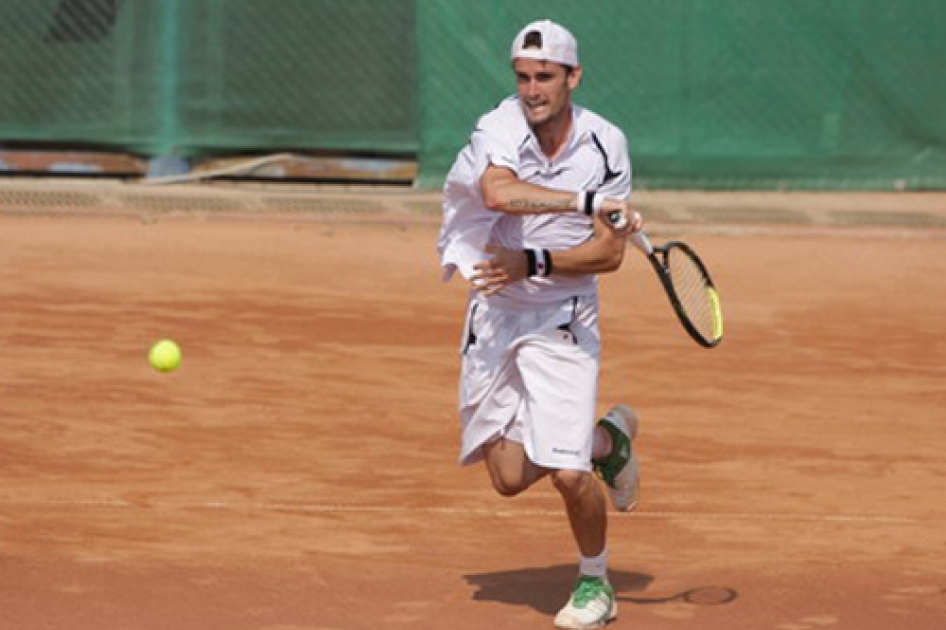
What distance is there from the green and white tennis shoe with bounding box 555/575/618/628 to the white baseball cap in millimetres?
1612

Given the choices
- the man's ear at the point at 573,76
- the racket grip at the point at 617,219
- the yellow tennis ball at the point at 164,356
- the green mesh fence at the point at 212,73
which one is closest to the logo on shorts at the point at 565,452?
the racket grip at the point at 617,219

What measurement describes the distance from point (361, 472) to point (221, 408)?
1507 mm

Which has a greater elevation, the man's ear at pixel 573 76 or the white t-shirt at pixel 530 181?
the man's ear at pixel 573 76

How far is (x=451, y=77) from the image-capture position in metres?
18.6

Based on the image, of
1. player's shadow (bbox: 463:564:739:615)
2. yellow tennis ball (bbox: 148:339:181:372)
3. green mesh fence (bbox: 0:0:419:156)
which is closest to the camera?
player's shadow (bbox: 463:564:739:615)

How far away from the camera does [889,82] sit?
742 inches

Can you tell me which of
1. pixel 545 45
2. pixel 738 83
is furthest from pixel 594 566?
pixel 738 83

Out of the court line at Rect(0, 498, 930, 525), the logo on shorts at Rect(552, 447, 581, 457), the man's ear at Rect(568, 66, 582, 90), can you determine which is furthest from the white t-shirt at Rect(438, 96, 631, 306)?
the court line at Rect(0, 498, 930, 525)

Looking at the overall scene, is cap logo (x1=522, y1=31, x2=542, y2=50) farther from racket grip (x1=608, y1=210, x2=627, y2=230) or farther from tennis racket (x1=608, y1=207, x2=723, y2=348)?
tennis racket (x1=608, y1=207, x2=723, y2=348)

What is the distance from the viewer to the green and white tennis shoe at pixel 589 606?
7.20 m

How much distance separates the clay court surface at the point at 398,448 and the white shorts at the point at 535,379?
60 cm

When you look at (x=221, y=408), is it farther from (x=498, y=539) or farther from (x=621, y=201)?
(x=621, y=201)

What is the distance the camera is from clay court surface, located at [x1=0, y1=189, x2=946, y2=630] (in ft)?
25.1

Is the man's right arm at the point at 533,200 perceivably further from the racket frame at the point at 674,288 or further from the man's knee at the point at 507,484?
the man's knee at the point at 507,484
